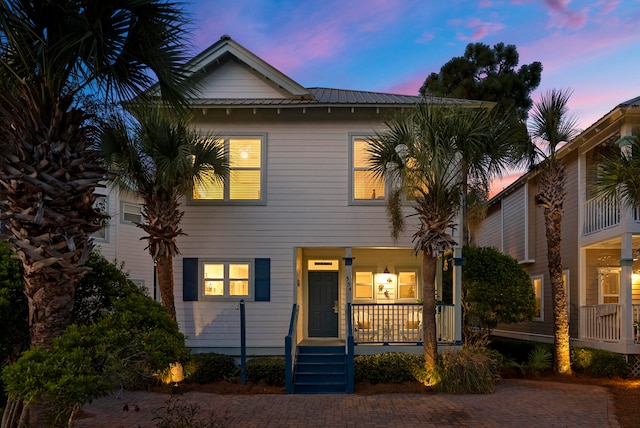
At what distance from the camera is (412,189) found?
11359mm

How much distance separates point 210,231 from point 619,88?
687 inches

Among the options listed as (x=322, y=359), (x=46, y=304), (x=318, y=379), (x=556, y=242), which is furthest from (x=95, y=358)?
(x=556, y=242)

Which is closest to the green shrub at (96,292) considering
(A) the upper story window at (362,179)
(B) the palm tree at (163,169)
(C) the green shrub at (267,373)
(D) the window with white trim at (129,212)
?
(B) the palm tree at (163,169)

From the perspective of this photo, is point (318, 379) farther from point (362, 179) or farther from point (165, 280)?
point (362, 179)

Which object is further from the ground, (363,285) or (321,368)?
(363,285)

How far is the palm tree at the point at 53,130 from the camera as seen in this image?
524 cm

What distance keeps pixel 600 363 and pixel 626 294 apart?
1.81 metres

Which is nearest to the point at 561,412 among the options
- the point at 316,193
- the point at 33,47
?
the point at 316,193

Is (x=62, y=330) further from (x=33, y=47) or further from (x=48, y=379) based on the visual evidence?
(x=33, y=47)

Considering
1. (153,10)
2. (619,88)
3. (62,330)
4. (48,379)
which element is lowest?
(48,379)

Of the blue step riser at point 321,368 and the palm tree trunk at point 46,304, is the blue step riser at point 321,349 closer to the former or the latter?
the blue step riser at point 321,368

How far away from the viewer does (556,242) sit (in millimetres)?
13469

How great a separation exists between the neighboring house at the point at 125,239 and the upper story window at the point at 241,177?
557cm

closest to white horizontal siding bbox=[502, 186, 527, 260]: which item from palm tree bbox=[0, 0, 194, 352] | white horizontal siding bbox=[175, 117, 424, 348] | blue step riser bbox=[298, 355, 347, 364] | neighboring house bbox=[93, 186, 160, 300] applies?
white horizontal siding bbox=[175, 117, 424, 348]
